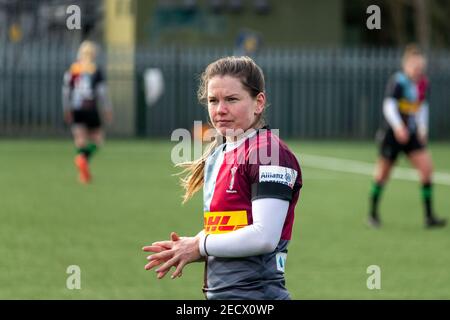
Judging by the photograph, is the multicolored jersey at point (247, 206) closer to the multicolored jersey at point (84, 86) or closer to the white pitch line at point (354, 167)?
the multicolored jersey at point (84, 86)

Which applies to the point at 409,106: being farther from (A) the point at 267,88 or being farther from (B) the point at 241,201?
(A) the point at 267,88

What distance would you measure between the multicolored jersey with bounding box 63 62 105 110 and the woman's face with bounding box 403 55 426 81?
22.9ft

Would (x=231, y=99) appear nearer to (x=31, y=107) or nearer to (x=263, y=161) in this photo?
(x=263, y=161)

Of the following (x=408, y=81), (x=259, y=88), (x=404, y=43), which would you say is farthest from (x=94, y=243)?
(x=404, y=43)

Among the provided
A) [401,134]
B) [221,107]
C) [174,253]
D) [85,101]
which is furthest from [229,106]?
[85,101]

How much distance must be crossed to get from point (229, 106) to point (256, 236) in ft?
2.01

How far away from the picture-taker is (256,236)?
192 inches

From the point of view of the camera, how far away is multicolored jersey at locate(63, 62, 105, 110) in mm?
19562

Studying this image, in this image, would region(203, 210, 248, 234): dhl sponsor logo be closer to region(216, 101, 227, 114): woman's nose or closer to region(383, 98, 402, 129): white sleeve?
region(216, 101, 227, 114): woman's nose

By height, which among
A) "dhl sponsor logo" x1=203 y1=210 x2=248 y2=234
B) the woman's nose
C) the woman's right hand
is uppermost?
the woman's nose

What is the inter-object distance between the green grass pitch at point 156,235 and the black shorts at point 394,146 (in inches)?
36.0

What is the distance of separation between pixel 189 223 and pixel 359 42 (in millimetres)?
27483

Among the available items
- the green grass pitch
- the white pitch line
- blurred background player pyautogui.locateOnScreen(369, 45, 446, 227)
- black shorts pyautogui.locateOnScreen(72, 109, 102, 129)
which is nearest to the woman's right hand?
blurred background player pyautogui.locateOnScreen(369, 45, 446, 227)

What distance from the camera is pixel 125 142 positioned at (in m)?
A: 31.5
